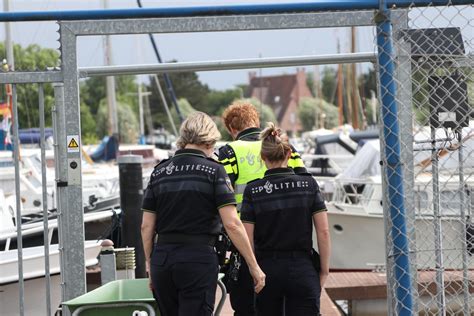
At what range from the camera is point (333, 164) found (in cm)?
2422

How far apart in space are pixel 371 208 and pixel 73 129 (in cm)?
1101

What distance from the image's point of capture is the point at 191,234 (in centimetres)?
539

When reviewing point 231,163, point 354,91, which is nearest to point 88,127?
point 354,91

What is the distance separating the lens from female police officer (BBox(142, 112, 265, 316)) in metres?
5.36

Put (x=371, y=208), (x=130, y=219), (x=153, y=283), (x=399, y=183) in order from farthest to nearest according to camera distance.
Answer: (x=371, y=208) → (x=130, y=219) → (x=153, y=283) → (x=399, y=183)

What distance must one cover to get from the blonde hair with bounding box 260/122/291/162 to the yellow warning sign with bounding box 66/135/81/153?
115 cm

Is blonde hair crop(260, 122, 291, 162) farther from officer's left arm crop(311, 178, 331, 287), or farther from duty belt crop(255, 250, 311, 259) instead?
duty belt crop(255, 250, 311, 259)

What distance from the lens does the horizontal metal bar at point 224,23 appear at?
5480mm

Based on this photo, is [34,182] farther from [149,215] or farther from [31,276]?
[149,215]

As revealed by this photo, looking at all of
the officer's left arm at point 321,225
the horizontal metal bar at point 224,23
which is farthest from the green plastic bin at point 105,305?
the horizontal metal bar at point 224,23

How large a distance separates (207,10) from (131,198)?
4390mm

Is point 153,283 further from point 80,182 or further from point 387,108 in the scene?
point 387,108

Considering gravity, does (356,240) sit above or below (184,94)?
below

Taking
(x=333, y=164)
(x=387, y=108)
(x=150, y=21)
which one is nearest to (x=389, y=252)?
(x=387, y=108)
